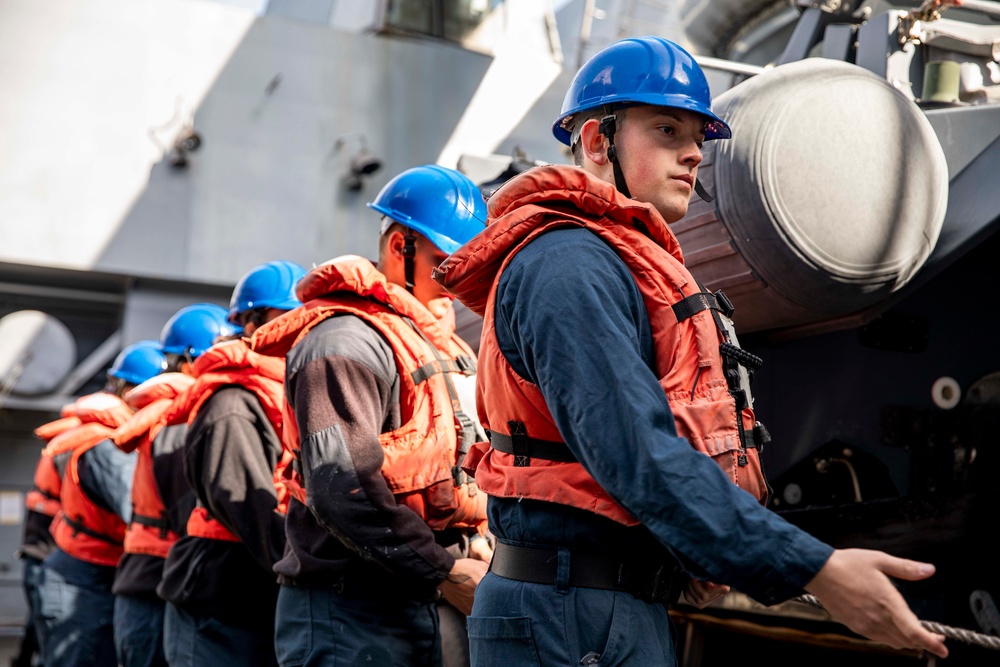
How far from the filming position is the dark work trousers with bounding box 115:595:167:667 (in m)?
5.11

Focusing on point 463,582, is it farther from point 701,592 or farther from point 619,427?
point 619,427

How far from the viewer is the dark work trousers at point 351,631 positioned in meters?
2.87

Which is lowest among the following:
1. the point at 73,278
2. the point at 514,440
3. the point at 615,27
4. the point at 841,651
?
the point at 841,651

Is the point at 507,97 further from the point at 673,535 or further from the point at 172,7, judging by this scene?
the point at 673,535

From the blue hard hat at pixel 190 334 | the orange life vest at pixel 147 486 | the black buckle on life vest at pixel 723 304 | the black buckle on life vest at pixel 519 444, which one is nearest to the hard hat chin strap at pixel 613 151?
the black buckle on life vest at pixel 723 304

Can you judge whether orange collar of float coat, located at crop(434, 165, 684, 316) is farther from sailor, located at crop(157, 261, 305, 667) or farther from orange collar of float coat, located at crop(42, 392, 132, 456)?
orange collar of float coat, located at crop(42, 392, 132, 456)

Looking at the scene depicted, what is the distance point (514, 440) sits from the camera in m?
1.91

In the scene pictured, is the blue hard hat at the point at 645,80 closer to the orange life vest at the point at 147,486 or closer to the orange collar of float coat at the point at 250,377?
the orange collar of float coat at the point at 250,377

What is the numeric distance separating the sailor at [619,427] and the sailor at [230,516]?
177cm

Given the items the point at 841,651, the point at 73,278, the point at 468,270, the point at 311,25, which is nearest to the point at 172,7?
the point at 311,25

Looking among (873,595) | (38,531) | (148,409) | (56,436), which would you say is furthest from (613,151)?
(38,531)

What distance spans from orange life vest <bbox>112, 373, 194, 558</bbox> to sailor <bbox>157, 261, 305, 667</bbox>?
910 mm

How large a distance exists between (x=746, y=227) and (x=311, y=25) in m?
7.42

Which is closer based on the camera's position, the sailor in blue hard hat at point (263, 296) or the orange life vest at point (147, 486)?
the sailor in blue hard hat at point (263, 296)
